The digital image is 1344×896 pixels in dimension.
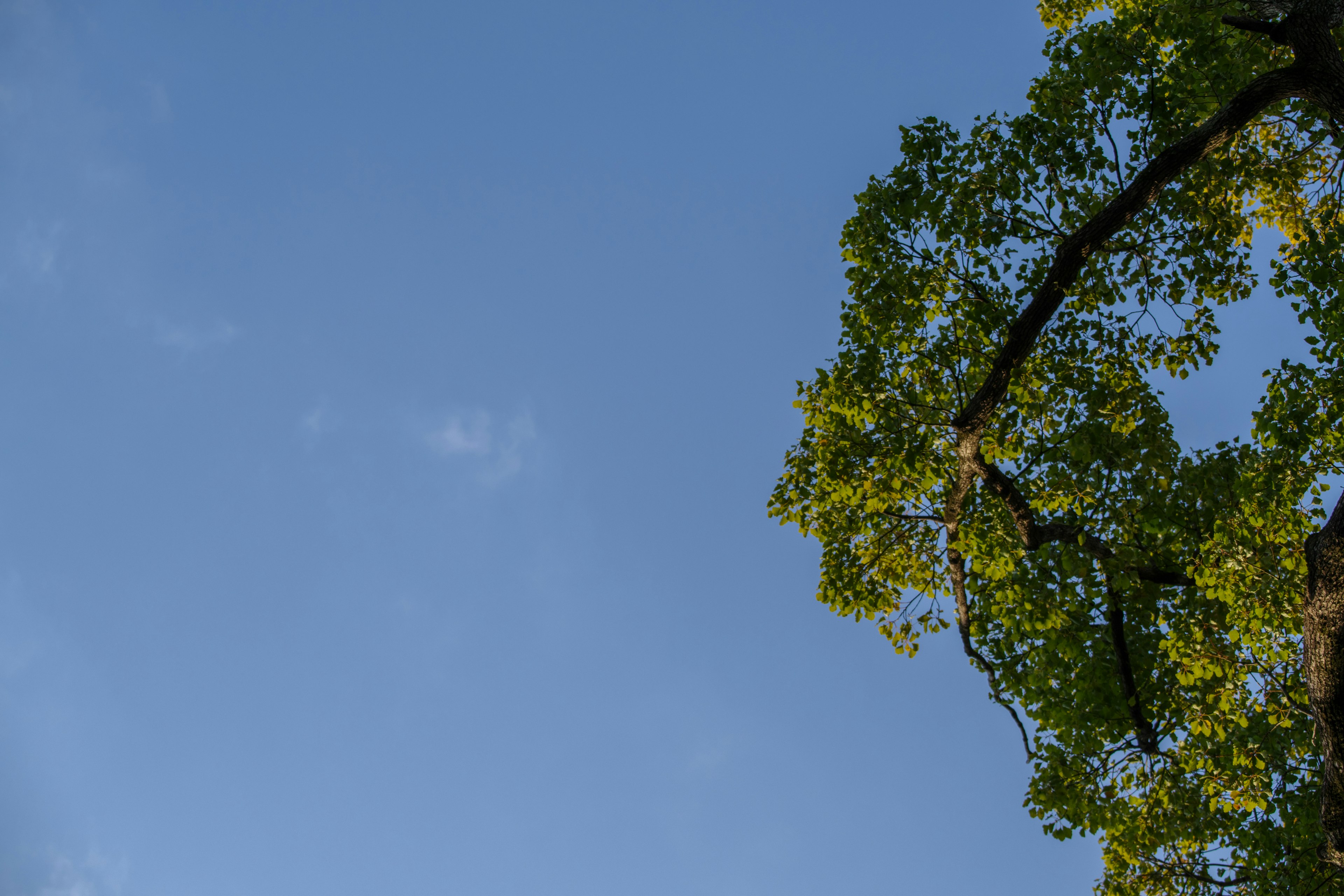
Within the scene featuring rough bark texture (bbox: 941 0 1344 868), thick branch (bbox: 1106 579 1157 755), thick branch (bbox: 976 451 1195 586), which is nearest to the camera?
rough bark texture (bbox: 941 0 1344 868)

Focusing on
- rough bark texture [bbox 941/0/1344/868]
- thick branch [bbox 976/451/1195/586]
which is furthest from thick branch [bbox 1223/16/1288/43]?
thick branch [bbox 976/451/1195/586]

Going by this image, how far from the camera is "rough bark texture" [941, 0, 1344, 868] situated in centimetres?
832

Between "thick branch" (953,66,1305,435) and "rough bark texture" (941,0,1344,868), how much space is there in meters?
0.01

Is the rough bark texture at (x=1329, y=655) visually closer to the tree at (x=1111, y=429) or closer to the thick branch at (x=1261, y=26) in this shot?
the tree at (x=1111, y=429)

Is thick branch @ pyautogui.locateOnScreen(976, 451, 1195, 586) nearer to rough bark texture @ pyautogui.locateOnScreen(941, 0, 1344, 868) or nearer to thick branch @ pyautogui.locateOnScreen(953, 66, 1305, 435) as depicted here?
rough bark texture @ pyautogui.locateOnScreen(941, 0, 1344, 868)

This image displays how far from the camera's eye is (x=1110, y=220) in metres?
10.4

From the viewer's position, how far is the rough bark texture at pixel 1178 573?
328 inches

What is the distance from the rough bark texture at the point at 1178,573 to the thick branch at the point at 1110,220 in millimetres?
14

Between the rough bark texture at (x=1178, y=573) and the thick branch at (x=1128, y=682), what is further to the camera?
the thick branch at (x=1128, y=682)

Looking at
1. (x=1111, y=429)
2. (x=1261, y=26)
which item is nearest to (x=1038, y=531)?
(x=1111, y=429)

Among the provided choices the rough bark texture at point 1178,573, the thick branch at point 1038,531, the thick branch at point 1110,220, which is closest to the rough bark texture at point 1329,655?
the rough bark texture at point 1178,573

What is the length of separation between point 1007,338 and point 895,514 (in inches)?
134

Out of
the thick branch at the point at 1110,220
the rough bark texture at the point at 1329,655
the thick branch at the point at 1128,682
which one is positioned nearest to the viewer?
A: the rough bark texture at the point at 1329,655

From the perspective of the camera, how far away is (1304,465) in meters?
10.7
